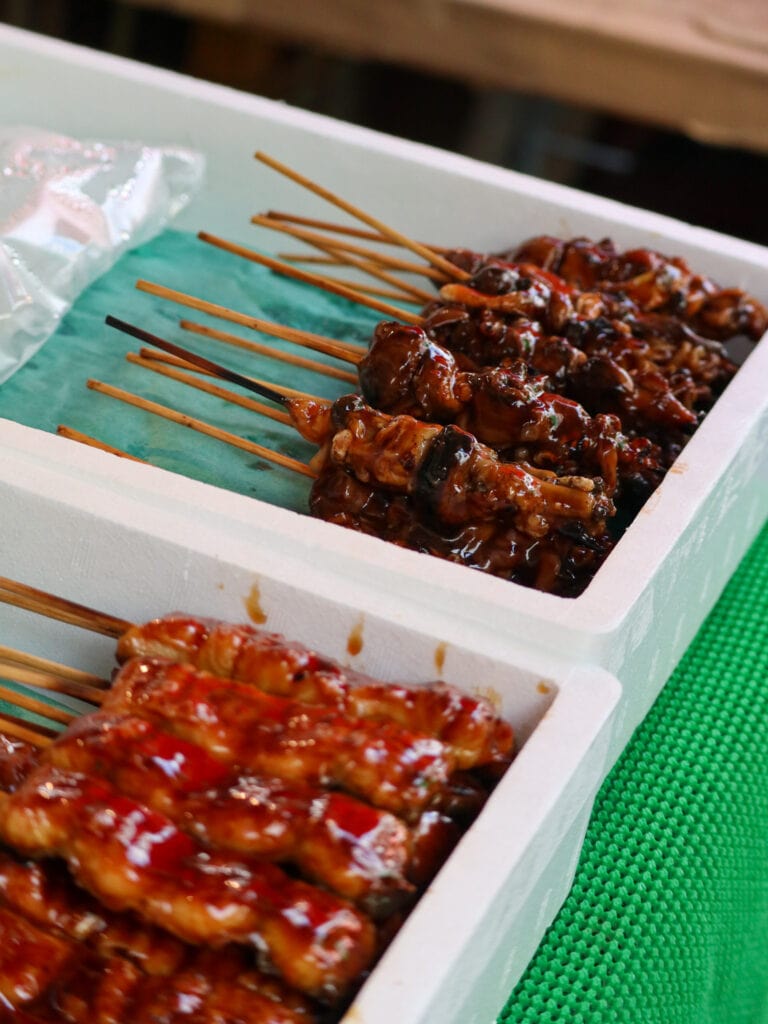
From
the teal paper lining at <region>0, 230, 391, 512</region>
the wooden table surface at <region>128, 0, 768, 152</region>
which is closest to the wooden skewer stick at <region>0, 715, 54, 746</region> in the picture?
the teal paper lining at <region>0, 230, 391, 512</region>

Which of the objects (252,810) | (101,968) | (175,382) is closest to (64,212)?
(175,382)

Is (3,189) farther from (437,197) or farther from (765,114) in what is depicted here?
(765,114)

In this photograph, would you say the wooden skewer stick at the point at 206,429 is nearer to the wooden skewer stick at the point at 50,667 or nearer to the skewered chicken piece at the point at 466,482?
the skewered chicken piece at the point at 466,482

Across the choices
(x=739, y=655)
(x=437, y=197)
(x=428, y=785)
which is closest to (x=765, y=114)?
(x=437, y=197)

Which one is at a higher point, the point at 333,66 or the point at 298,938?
the point at 298,938

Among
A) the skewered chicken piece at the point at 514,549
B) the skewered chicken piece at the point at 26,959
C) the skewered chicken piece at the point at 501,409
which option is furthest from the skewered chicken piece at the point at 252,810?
the skewered chicken piece at the point at 501,409

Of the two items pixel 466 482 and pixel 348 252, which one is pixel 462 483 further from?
pixel 348 252
